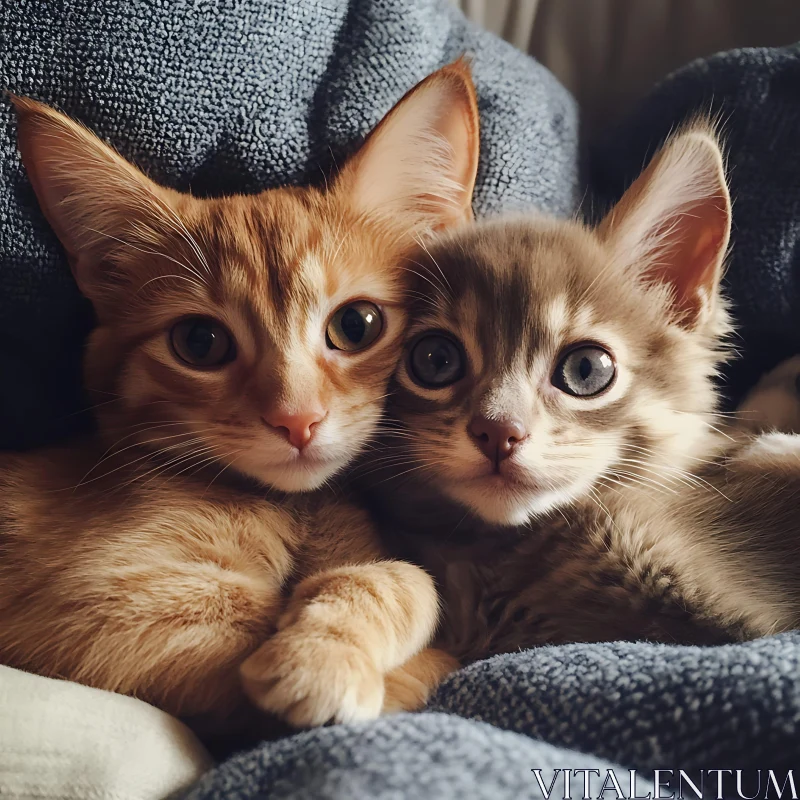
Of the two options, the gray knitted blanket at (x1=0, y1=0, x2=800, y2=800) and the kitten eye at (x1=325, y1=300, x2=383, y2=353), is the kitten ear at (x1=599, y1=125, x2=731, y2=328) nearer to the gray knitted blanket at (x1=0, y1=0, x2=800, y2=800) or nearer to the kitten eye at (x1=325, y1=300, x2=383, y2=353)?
the gray knitted blanket at (x1=0, y1=0, x2=800, y2=800)

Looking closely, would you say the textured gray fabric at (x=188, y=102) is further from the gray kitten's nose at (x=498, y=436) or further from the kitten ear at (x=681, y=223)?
the gray kitten's nose at (x=498, y=436)

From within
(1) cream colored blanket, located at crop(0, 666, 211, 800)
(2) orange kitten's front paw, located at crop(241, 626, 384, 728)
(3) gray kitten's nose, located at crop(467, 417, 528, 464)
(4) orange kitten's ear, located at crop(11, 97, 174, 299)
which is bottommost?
(1) cream colored blanket, located at crop(0, 666, 211, 800)

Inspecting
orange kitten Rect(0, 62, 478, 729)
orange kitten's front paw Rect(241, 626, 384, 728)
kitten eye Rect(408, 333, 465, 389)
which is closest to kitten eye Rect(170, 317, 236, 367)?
orange kitten Rect(0, 62, 478, 729)

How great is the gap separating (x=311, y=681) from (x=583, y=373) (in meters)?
0.50

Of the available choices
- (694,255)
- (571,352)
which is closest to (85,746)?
(571,352)

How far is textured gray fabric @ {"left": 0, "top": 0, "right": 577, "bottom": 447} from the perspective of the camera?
3.19 ft

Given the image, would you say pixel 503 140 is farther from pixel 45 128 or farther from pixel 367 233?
pixel 45 128

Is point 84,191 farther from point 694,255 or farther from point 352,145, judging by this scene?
point 694,255

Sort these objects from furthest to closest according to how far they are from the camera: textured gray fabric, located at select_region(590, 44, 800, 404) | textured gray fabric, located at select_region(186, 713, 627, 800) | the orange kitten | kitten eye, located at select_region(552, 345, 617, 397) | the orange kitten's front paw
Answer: textured gray fabric, located at select_region(590, 44, 800, 404) < kitten eye, located at select_region(552, 345, 617, 397) < the orange kitten < the orange kitten's front paw < textured gray fabric, located at select_region(186, 713, 627, 800)

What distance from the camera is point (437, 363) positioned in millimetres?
946

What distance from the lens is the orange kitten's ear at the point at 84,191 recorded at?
0.92 metres

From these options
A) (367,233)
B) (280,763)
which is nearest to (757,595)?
(280,763)

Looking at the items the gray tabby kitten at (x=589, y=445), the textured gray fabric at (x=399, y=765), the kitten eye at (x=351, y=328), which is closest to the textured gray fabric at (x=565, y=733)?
the textured gray fabric at (x=399, y=765)

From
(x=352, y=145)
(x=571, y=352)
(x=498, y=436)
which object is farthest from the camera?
(x=352, y=145)
